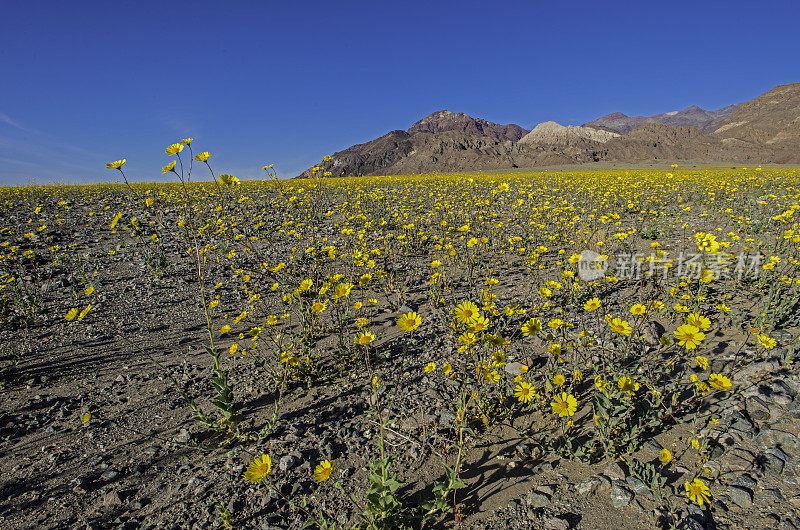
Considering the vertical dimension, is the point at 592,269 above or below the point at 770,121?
below

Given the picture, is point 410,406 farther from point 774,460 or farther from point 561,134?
point 561,134

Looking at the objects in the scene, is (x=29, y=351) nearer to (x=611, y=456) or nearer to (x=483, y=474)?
(x=483, y=474)

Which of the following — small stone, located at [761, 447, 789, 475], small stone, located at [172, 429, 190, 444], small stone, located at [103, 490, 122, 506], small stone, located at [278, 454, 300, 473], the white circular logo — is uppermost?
the white circular logo

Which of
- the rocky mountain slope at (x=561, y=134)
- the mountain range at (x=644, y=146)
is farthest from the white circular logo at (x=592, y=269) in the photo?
the rocky mountain slope at (x=561, y=134)

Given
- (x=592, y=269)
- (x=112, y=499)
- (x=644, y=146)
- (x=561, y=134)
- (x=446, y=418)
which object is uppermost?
(x=561, y=134)

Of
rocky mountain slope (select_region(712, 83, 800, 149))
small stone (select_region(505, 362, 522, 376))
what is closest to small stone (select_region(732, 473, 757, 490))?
small stone (select_region(505, 362, 522, 376))

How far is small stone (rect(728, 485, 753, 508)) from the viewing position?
206 centimetres

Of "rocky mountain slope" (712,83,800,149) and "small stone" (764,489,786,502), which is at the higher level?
"rocky mountain slope" (712,83,800,149)

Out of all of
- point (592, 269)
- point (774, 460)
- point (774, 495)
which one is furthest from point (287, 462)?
point (592, 269)

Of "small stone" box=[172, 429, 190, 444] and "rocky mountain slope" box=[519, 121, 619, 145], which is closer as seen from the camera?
"small stone" box=[172, 429, 190, 444]

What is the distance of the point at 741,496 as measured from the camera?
209 cm

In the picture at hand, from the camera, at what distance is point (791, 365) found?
310 centimetres

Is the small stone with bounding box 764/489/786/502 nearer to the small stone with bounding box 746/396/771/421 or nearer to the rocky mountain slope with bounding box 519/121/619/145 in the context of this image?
the small stone with bounding box 746/396/771/421

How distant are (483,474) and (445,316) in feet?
8.01
